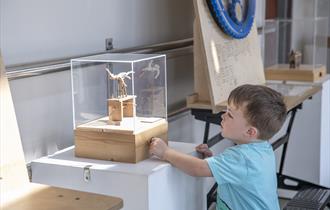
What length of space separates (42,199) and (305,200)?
167 centimetres

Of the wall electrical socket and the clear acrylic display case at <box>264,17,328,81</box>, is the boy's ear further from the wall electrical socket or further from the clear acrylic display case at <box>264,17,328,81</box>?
the clear acrylic display case at <box>264,17,328,81</box>

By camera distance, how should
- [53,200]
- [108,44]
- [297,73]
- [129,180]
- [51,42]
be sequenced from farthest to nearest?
[297,73], [108,44], [51,42], [129,180], [53,200]

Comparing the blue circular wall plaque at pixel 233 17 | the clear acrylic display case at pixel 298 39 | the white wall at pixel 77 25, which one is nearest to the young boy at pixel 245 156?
the white wall at pixel 77 25

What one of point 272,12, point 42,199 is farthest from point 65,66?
point 272,12

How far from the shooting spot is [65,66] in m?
2.14

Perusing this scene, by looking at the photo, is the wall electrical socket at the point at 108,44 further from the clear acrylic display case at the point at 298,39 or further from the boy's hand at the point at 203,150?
the clear acrylic display case at the point at 298,39

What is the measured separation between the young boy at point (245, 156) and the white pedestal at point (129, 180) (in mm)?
66

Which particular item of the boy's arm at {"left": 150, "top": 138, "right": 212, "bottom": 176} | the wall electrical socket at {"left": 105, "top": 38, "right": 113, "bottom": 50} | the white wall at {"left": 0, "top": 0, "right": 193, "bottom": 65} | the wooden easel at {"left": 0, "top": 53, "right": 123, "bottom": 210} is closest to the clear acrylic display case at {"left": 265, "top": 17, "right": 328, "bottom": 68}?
the white wall at {"left": 0, "top": 0, "right": 193, "bottom": 65}

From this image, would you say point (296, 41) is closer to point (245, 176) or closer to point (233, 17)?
point (233, 17)

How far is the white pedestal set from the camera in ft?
5.52

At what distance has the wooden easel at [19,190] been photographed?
138cm

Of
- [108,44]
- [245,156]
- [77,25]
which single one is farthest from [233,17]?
[245,156]

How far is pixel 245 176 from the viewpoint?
1.81 meters

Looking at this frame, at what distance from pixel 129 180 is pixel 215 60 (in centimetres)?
111
